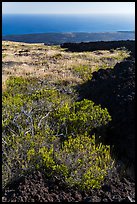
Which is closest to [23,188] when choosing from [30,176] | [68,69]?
[30,176]

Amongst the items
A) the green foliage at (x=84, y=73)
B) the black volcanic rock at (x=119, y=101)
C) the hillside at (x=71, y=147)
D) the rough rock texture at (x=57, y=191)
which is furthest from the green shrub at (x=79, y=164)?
the green foliage at (x=84, y=73)

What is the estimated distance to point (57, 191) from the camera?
8.03m

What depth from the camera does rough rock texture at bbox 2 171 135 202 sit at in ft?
25.1

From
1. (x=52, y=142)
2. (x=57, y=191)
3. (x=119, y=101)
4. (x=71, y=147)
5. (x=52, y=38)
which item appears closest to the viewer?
(x=57, y=191)

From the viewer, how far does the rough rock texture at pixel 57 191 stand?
25.1 feet

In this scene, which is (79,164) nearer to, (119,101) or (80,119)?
(80,119)

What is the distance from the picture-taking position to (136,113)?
10469 millimetres

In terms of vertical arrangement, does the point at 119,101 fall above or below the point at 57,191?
above

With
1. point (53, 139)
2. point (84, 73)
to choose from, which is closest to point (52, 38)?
point (84, 73)

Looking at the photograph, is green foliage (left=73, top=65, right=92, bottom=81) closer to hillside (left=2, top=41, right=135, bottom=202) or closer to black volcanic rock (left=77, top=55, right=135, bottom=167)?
black volcanic rock (left=77, top=55, right=135, bottom=167)

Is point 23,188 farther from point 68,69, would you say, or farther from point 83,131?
point 68,69

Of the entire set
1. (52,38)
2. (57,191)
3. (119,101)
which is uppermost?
(52,38)

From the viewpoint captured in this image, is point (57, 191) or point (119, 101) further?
point (119, 101)

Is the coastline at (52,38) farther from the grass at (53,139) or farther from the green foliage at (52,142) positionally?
the green foliage at (52,142)
